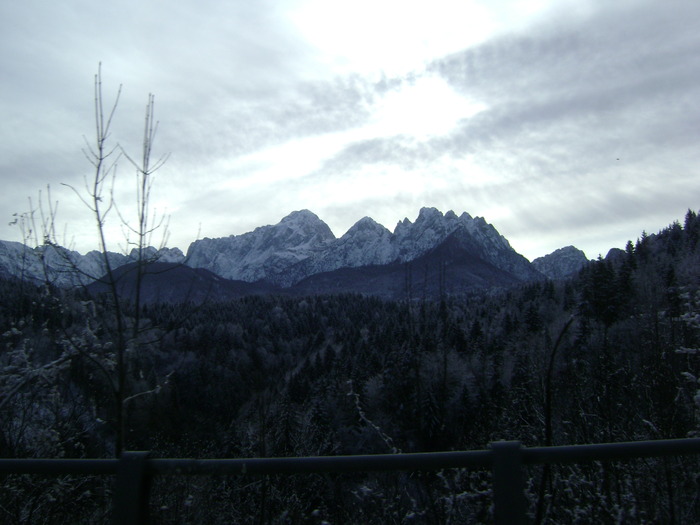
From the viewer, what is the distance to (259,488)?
10.5 feet

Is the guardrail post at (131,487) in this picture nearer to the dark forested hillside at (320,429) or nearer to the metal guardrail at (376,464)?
the metal guardrail at (376,464)

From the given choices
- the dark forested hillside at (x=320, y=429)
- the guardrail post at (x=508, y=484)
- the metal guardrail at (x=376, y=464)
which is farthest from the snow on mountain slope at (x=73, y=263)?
the guardrail post at (x=508, y=484)

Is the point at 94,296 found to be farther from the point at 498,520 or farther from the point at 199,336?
the point at 199,336

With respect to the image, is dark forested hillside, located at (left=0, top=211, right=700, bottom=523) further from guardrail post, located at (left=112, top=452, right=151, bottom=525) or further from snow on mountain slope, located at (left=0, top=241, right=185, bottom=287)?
snow on mountain slope, located at (left=0, top=241, right=185, bottom=287)

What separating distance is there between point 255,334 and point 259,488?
104549mm

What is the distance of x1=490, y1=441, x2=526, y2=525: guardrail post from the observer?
267 centimetres

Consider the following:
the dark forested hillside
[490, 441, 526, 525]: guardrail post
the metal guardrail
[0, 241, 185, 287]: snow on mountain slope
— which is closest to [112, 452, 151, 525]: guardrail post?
the metal guardrail

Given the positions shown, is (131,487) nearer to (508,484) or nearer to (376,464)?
(376,464)

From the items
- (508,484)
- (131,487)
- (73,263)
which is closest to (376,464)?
(508,484)

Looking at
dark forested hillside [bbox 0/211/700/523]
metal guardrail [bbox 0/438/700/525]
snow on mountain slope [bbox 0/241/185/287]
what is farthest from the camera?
snow on mountain slope [bbox 0/241/185/287]

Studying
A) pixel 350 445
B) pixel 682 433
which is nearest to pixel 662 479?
pixel 682 433

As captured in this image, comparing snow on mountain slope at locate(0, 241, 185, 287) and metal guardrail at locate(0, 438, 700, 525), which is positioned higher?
snow on mountain slope at locate(0, 241, 185, 287)

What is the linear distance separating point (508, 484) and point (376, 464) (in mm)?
672

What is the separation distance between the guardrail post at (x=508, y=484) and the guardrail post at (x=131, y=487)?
1.80 metres
